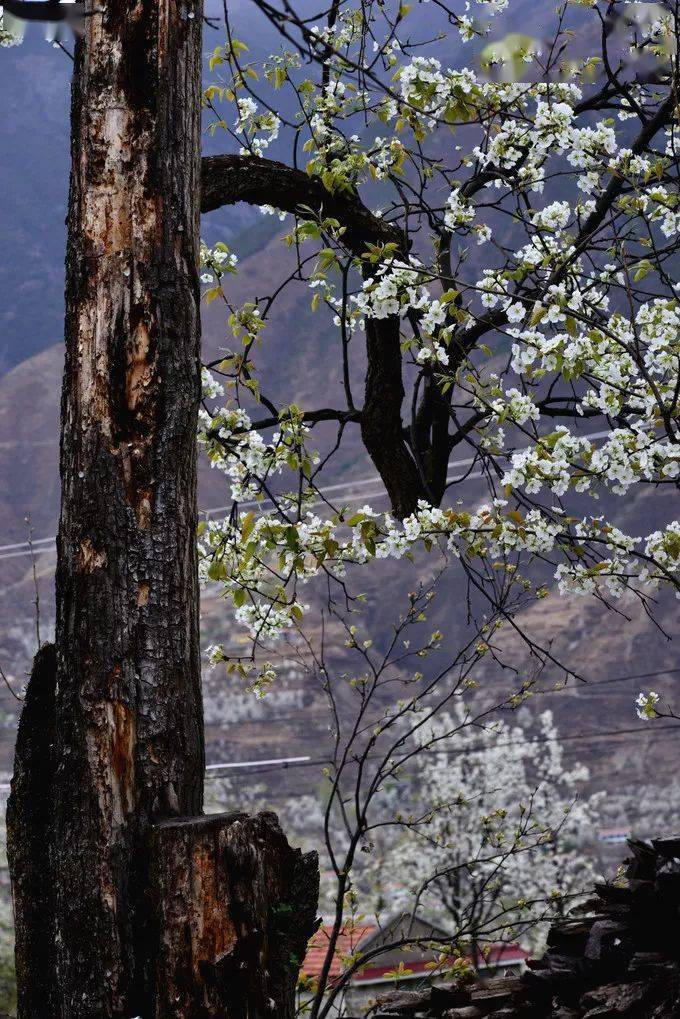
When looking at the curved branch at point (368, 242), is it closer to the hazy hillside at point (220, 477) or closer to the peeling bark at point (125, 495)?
the peeling bark at point (125, 495)

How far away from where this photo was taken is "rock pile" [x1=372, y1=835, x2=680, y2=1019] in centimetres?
364

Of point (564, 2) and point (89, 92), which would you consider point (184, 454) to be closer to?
point (89, 92)

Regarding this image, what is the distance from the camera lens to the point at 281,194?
3.96m

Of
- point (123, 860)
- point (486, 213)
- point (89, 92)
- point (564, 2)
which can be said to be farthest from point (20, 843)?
point (486, 213)

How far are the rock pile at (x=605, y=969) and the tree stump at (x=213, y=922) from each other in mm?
1931

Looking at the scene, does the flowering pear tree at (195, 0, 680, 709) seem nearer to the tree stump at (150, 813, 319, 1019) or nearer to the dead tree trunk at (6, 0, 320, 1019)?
the dead tree trunk at (6, 0, 320, 1019)

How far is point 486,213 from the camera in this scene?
81.9 metres

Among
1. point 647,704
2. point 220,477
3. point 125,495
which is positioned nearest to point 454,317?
point 647,704

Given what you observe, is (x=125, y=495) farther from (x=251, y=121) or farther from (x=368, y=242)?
(x=251, y=121)

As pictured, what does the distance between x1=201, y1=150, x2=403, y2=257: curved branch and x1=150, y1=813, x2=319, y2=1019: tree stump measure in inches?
76.7

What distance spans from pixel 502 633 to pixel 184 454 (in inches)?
2206

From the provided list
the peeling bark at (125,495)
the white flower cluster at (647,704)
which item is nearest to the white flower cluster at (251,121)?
the peeling bark at (125,495)

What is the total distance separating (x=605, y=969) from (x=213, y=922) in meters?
2.44

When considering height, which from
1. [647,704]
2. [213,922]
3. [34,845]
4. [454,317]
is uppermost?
[454,317]
